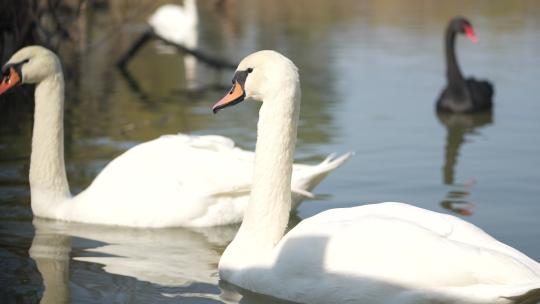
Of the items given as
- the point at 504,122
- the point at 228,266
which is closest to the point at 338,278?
the point at 228,266

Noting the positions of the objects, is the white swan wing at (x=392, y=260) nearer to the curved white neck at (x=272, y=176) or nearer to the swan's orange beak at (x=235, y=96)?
the curved white neck at (x=272, y=176)

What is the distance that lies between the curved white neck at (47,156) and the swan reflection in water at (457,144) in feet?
9.14

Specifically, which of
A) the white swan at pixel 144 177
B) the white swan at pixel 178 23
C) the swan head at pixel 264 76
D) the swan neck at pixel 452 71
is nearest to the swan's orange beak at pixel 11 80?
the white swan at pixel 144 177

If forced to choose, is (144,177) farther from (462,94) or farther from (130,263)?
(462,94)

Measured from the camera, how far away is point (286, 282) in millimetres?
5230

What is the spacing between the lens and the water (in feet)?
20.4

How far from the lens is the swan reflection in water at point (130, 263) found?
18.6 ft

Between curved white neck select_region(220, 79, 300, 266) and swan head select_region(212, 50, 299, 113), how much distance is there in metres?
0.04

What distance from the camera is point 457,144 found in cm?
1083

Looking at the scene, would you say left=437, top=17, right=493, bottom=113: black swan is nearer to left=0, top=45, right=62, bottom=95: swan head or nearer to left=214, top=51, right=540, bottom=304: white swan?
left=0, top=45, right=62, bottom=95: swan head

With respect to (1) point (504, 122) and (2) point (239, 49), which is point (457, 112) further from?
(2) point (239, 49)

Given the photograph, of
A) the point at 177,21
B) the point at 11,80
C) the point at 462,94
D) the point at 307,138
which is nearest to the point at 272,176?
the point at 11,80

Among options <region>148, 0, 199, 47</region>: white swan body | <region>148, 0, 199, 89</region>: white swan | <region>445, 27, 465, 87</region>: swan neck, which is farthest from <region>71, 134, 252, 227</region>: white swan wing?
<region>148, 0, 199, 47</region>: white swan body

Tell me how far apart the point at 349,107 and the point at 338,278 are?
8.16m
